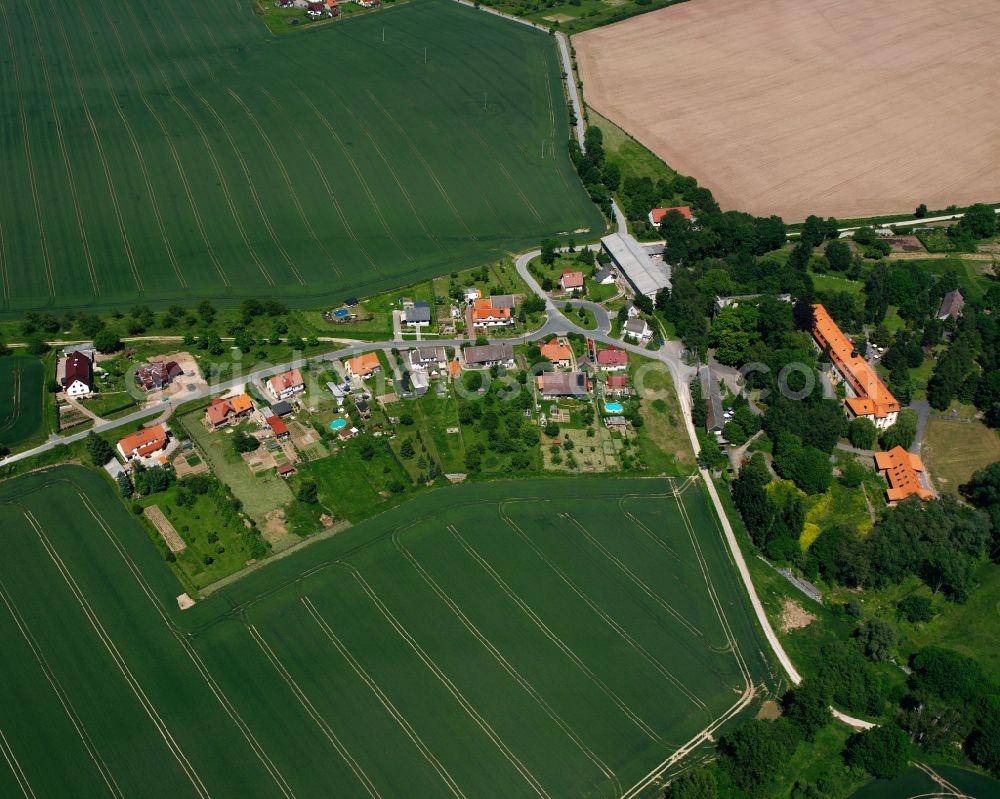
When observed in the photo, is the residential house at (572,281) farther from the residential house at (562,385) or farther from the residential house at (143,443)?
the residential house at (143,443)

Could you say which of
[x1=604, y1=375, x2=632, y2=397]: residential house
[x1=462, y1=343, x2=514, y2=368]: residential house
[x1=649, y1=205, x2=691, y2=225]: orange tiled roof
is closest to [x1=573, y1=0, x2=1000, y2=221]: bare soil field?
[x1=649, y1=205, x2=691, y2=225]: orange tiled roof

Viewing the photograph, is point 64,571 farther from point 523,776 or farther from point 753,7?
point 753,7

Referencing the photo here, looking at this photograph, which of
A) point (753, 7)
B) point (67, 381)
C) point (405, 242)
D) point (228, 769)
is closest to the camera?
point (228, 769)

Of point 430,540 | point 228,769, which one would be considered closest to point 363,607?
point 430,540

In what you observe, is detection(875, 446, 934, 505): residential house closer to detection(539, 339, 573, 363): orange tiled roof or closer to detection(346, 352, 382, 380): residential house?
detection(539, 339, 573, 363): orange tiled roof

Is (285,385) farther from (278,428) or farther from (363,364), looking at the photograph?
(363,364)
